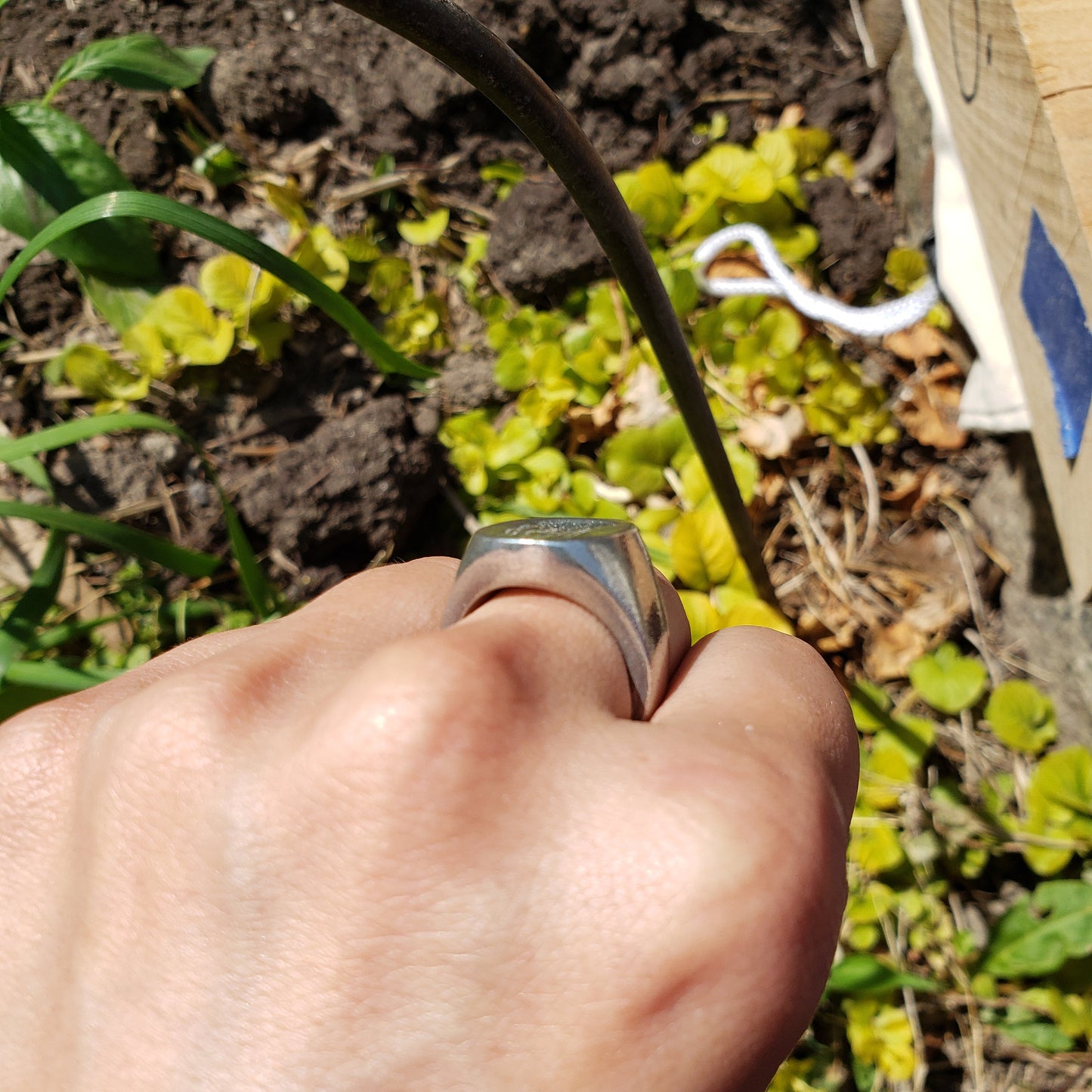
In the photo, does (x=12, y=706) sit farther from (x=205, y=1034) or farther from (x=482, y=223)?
(x=482, y=223)

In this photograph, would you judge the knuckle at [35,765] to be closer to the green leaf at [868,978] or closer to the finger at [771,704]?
the finger at [771,704]

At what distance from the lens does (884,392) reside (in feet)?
6.09

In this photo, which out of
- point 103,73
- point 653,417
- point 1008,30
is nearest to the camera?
point 1008,30

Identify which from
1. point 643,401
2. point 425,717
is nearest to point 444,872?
point 425,717

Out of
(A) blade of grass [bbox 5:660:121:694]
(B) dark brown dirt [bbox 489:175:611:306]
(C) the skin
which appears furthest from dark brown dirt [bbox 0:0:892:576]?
(C) the skin

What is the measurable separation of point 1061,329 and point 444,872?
1115 mm

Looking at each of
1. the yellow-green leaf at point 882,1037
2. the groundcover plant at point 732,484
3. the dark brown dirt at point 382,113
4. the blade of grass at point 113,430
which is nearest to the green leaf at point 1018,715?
the groundcover plant at point 732,484

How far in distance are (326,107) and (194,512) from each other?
3.44 feet

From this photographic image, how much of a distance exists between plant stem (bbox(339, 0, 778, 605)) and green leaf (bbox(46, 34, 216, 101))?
1.32 meters

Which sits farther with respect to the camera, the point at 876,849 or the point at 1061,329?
the point at 876,849

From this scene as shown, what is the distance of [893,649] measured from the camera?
5.86 ft

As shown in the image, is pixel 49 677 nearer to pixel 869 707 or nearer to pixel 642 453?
pixel 642 453

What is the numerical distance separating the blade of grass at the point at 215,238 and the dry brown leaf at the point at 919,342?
112 centimetres

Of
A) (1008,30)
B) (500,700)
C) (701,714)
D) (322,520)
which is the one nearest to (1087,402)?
(1008,30)
